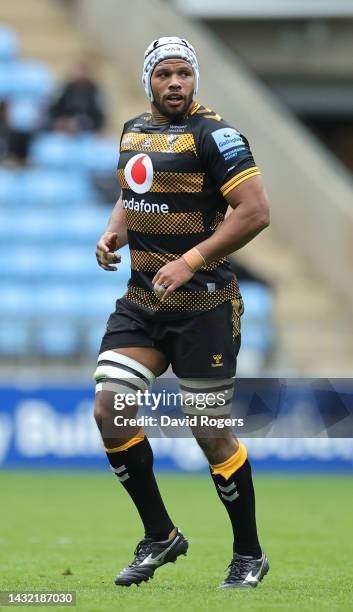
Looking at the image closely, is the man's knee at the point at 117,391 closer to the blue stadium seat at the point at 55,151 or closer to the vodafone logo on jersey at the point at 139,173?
the vodafone logo on jersey at the point at 139,173

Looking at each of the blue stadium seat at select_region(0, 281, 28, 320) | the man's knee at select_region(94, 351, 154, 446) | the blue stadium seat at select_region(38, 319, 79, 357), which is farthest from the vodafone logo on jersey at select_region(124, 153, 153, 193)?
the blue stadium seat at select_region(0, 281, 28, 320)

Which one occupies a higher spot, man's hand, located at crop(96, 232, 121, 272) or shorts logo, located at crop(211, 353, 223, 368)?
man's hand, located at crop(96, 232, 121, 272)

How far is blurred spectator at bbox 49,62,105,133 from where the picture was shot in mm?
18609

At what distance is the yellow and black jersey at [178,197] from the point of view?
636 cm

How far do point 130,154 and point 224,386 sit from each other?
43.4 inches

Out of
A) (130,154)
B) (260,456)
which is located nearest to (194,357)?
(130,154)

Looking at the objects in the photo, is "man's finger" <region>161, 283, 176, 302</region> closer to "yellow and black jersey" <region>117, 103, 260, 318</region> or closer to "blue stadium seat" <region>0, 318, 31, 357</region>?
"yellow and black jersey" <region>117, 103, 260, 318</region>

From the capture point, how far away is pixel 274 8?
75.1ft

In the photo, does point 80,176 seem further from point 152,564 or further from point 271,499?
point 152,564

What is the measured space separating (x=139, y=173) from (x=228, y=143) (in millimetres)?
443

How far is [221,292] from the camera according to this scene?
6.53 m

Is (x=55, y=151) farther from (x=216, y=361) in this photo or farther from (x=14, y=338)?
(x=216, y=361)

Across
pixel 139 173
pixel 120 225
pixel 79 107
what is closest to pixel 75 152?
pixel 79 107

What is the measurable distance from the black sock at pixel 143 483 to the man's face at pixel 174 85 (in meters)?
1.48
